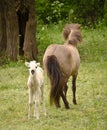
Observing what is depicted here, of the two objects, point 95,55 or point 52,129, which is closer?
point 52,129

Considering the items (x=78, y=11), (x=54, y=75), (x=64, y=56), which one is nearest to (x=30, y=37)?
(x=64, y=56)

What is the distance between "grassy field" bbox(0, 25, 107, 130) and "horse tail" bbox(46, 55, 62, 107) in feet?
1.16

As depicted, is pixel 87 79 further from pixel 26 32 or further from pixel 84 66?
pixel 26 32

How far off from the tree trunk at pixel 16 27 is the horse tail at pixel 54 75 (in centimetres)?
668

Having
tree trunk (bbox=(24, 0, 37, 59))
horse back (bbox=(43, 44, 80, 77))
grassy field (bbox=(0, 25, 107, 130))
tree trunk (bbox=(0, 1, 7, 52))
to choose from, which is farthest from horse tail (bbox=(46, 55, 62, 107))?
tree trunk (bbox=(0, 1, 7, 52))

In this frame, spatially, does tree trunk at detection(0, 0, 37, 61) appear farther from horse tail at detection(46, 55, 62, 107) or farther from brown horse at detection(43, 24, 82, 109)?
horse tail at detection(46, 55, 62, 107)

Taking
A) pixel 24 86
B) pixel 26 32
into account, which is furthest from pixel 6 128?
pixel 26 32

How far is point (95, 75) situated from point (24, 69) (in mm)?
2168

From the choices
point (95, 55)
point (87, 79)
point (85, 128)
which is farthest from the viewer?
point (95, 55)

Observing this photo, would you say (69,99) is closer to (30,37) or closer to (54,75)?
(54,75)

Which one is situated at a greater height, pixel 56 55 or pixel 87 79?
pixel 56 55

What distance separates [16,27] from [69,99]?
557 centimetres

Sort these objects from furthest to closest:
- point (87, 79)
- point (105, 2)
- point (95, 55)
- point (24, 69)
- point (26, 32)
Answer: point (105, 2) < point (95, 55) < point (26, 32) < point (24, 69) < point (87, 79)

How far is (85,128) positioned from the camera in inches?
302
